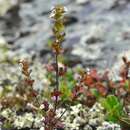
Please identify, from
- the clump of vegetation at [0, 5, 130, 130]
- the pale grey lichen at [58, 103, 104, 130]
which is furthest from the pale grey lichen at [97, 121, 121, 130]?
the pale grey lichen at [58, 103, 104, 130]

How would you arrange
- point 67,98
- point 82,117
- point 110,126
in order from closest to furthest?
point 110,126, point 82,117, point 67,98

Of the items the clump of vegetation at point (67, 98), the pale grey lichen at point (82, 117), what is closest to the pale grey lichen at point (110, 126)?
the clump of vegetation at point (67, 98)

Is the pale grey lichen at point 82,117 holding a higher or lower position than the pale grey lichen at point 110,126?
higher

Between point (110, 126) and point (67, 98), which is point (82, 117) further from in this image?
point (110, 126)

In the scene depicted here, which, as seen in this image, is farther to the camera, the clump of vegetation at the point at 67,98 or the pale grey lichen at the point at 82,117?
the pale grey lichen at the point at 82,117

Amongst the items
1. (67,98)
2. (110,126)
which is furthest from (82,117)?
(110,126)

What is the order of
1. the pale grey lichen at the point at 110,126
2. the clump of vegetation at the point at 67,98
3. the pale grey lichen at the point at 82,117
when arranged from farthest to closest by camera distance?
1. the pale grey lichen at the point at 82,117
2. the clump of vegetation at the point at 67,98
3. the pale grey lichen at the point at 110,126

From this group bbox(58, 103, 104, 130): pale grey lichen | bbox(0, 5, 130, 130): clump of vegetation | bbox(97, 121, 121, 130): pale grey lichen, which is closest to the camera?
bbox(97, 121, 121, 130): pale grey lichen

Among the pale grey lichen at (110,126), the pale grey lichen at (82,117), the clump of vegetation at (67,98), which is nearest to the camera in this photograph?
the pale grey lichen at (110,126)

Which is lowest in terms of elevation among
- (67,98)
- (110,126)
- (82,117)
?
(110,126)

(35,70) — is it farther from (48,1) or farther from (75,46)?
(48,1)

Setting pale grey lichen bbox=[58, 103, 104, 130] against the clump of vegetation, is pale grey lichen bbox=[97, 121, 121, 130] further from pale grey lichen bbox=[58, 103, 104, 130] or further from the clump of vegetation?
pale grey lichen bbox=[58, 103, 104, 130]

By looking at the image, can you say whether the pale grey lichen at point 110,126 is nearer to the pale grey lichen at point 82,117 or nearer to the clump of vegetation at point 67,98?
the clump of vegetation at point 67,98
